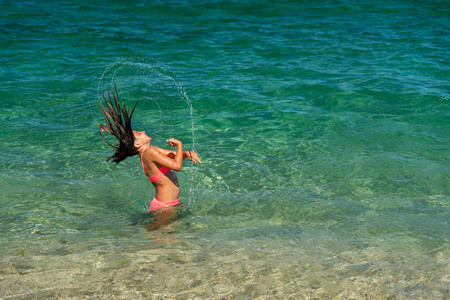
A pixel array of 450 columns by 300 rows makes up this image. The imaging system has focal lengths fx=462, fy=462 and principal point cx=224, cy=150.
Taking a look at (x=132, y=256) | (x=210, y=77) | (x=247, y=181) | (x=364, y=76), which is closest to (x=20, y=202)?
(x=132, y=256)

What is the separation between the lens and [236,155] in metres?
7.86

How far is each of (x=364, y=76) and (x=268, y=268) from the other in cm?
856

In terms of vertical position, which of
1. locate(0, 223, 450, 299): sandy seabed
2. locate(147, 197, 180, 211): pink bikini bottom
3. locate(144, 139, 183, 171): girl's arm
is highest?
locate(144, 139, 183, 171): girl's arm

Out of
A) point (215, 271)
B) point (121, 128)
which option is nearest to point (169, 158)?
point (121, 128)

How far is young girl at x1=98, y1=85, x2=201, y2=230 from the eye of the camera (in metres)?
5.45

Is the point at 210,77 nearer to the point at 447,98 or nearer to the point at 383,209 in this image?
the point at 447,98

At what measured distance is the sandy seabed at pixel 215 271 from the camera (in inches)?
146

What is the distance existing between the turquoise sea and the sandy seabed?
2cm

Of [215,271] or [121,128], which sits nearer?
[215,271]

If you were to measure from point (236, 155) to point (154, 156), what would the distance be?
254 centimetres

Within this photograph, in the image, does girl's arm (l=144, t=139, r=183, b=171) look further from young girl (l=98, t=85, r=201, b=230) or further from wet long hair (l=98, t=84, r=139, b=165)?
wet long hair (l=98, t=84, r=139, b=165)

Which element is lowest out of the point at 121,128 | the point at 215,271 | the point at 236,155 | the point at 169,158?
the point at 236,155

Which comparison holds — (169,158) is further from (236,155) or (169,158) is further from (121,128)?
(236,155)

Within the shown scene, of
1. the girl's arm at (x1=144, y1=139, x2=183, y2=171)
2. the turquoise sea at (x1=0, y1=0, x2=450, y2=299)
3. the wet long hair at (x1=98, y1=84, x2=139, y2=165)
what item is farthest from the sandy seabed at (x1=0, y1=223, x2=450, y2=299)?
the wet long hair at (x1=98, y1=84, x2=139, y2=165)
